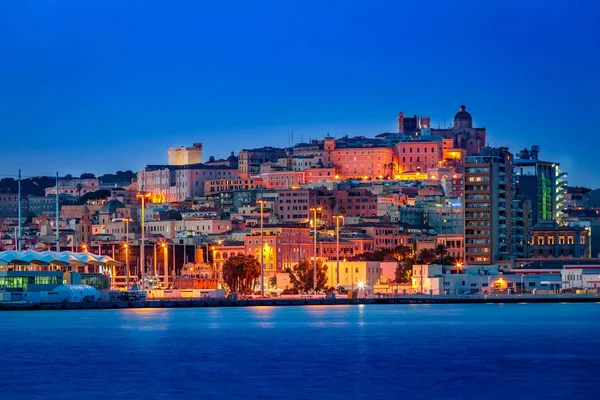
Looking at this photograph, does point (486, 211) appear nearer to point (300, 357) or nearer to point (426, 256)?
point (426, 256)

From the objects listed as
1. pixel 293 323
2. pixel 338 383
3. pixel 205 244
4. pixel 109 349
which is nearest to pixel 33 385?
pixel 338 383

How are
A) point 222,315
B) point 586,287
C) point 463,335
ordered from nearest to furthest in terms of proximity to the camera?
point 463,335, point 222,315, point 586,287

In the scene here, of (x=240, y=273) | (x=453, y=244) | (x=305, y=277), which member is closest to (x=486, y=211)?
(x=453, y=244)

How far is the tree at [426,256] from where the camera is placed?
162875mm

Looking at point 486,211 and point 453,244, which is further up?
point 486,211

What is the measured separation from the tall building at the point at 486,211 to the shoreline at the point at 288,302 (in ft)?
56.8

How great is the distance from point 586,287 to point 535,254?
1557 inches

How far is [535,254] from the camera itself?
189 meters

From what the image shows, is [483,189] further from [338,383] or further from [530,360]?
[338,383]

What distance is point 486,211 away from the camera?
160 metres

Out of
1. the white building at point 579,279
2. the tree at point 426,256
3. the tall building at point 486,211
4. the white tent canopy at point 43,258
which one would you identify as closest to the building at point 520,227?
the tall building at point 486,211

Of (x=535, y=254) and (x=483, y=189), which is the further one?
(x=535, y=254)

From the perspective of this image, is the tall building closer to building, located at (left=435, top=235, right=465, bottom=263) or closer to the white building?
building, located at (left=435, top=235, right=465, bottom=263)

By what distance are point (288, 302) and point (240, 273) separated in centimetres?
2280
